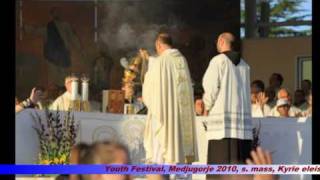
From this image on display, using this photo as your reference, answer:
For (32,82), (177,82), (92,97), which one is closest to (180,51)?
(177,82)

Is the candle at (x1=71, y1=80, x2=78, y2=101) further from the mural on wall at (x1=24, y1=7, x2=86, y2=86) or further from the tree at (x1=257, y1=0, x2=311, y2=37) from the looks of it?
the tree at (x1=257, y1=0, x2=311, y2=37)

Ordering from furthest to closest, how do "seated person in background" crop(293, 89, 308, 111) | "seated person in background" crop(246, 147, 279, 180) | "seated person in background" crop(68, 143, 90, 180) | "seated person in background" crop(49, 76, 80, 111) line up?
"seated person in background" crop(293, 89, 308, 111), "seated person in background" crop(49, 76, 80, 111), "seated person in background" crop(246, 147, 279, 180), "seated person in background" crop(68, 143, 90, 180)

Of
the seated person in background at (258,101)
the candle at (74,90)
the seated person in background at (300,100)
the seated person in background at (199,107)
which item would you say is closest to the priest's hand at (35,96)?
the candle at (74,90)

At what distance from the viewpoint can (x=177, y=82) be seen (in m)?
8.48

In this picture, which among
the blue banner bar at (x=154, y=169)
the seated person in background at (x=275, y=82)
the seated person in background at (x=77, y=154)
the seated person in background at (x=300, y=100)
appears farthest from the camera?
the seated person in background at (x=275, y=82)

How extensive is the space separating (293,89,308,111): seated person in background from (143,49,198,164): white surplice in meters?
1.14

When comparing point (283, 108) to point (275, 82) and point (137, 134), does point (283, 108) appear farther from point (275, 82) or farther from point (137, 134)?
point (137, 134)

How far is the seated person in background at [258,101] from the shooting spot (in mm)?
8578

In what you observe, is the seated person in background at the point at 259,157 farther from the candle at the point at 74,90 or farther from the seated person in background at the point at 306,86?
the candle at the point at 74,90

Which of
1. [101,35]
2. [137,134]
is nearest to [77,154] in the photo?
[137,134]

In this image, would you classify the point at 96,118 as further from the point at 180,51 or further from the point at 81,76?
the point at 180,51

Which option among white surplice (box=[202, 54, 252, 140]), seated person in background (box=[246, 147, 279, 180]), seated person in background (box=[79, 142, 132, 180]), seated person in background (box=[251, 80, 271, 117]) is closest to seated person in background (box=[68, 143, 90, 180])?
seated person in background (box=[79, 142, 132, 180])

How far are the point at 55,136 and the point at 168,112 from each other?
3.80ft

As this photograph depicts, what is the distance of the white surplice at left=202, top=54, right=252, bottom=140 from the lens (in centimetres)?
823
